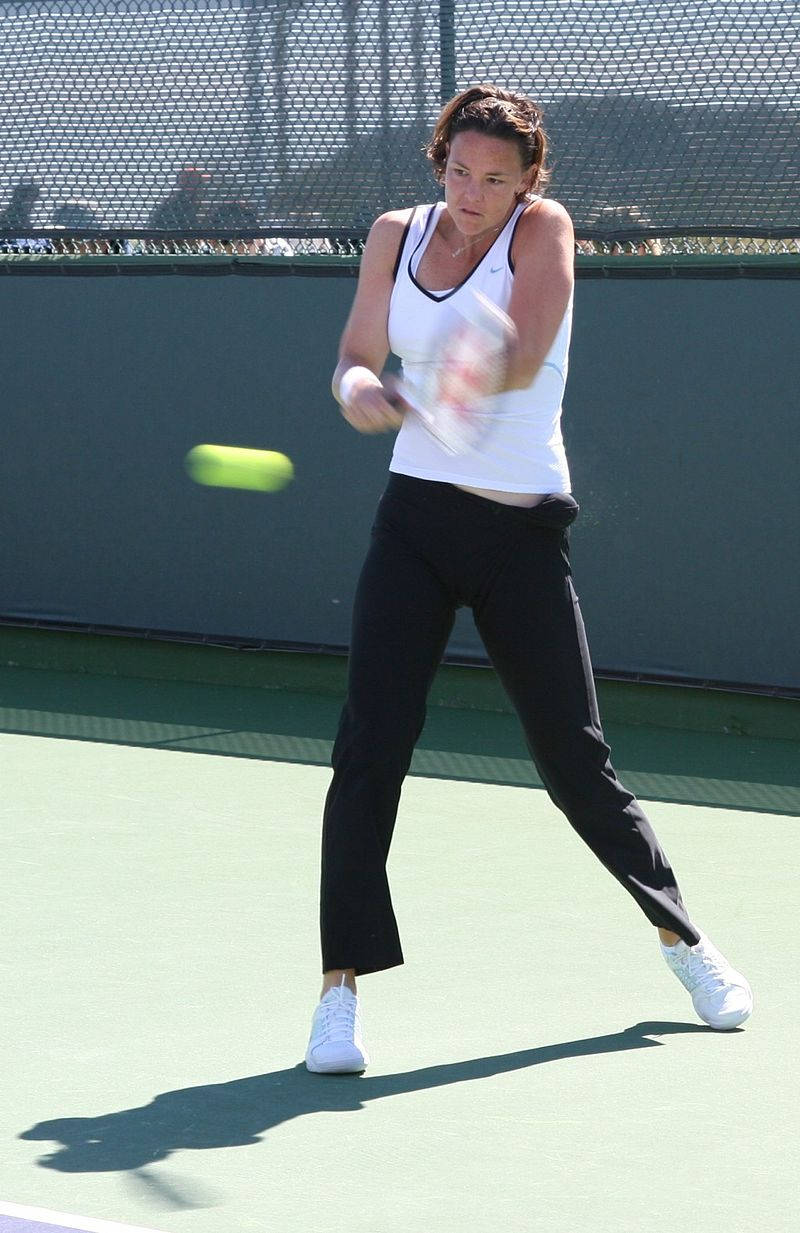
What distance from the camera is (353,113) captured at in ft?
24.6

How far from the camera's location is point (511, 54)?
A: 23.4ft

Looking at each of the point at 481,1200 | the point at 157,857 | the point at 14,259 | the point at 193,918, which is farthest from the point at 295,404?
the point at 481,1200

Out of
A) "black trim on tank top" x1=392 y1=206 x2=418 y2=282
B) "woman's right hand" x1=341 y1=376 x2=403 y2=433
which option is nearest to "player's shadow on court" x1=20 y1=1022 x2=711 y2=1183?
"woman's right hand" x1=341 y1=376 x2=403 y2=433

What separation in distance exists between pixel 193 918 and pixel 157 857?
0.60 meters

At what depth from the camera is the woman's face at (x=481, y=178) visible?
3.74 m

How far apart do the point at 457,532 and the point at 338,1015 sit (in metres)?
0.94

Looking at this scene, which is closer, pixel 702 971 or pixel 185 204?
pixel 702 971

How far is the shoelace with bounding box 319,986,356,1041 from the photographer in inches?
149

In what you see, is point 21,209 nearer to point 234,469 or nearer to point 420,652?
point 234,469

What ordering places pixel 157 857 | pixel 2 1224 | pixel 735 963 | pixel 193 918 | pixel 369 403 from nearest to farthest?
pixel 2 1224, pixel 369 403, pixel 735 963, pixel 193 918, pixel 157 857

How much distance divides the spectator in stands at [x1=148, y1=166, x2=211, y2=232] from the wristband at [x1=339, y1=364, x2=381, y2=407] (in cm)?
431

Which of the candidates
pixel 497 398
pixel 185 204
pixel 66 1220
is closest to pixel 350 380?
pixel 497 398

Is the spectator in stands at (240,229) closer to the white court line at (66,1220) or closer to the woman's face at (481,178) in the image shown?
the woman's face at (481,178)

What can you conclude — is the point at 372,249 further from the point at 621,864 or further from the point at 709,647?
the point at 709,647
